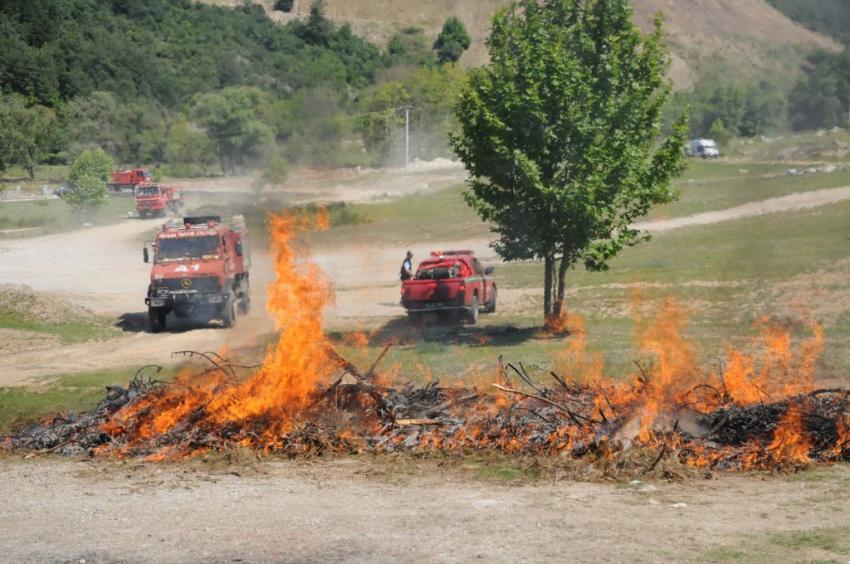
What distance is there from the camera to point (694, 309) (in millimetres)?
27953

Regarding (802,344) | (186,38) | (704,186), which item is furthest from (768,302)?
(186,38)

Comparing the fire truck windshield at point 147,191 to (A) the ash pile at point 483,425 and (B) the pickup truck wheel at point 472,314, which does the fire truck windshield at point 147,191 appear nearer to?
(B) the pickup truck wheel at point 472,314

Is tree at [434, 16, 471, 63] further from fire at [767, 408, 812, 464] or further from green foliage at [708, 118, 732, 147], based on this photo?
fire at [767, 408, 812, 464]

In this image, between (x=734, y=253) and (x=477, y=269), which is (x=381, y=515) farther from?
→ (x=734, y=253)

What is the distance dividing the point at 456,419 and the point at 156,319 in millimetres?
15697


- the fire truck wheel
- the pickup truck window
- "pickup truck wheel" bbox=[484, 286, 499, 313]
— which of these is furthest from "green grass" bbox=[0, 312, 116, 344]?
"pickup truck wheel" bbox=[484, 286, 499, 313]

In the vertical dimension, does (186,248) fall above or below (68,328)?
above

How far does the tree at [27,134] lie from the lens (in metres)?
76.4

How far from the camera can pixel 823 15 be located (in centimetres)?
820

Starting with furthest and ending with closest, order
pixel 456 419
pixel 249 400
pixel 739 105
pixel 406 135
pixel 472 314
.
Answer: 1. pixel 406 135
2. pixel 472 314
3. pixel 739 105
4. pixel 249 400
5. pixel 456 419

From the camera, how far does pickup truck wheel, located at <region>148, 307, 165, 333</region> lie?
28.6 metres

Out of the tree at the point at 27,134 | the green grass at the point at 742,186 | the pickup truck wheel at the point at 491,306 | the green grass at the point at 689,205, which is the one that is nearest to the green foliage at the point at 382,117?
the green grass at the point at 689,205

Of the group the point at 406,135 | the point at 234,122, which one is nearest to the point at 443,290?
the point at 234,122

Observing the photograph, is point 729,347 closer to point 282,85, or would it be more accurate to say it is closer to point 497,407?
point 497,407
